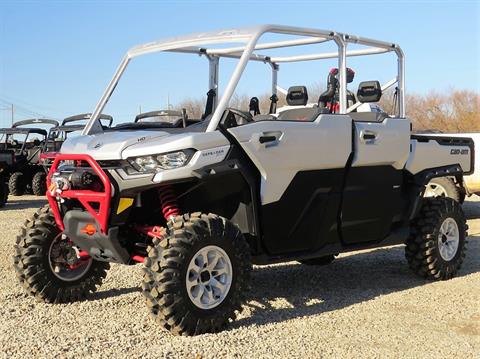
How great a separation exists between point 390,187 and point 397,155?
12.1 inches

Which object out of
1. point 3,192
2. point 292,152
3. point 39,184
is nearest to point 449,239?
point 292,152

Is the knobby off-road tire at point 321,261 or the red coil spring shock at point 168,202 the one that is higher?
the red coil spring shock at point 168,202

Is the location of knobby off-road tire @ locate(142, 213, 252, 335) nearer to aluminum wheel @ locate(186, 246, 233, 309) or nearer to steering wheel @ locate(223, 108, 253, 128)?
aluminum wheel @ locate(186, 246, 233, 309)

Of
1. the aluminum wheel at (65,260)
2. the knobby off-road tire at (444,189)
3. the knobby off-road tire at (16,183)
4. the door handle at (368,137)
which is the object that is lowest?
the knobby off-road tire at (16,183)

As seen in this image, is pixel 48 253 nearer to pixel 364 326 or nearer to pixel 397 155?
pixel 364 326

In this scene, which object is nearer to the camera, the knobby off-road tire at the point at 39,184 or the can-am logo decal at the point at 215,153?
the can-am logo decal at the point at 215,153

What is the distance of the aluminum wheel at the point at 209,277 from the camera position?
4750 mm

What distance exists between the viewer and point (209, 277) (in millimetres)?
4859

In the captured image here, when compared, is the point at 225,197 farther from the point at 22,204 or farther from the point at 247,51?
the point at 22,204

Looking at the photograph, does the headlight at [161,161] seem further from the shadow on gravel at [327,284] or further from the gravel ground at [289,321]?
the shadow on gravel at [327,284]

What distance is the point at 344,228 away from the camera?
19.6ft

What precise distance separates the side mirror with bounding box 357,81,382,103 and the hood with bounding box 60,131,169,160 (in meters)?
2.29

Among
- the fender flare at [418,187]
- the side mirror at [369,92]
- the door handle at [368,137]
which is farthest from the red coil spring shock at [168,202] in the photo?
the fender flare at [418,187]

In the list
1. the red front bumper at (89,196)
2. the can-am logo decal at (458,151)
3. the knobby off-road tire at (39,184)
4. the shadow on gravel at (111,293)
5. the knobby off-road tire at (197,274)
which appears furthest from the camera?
the knobby off-road tire at (39,184)
